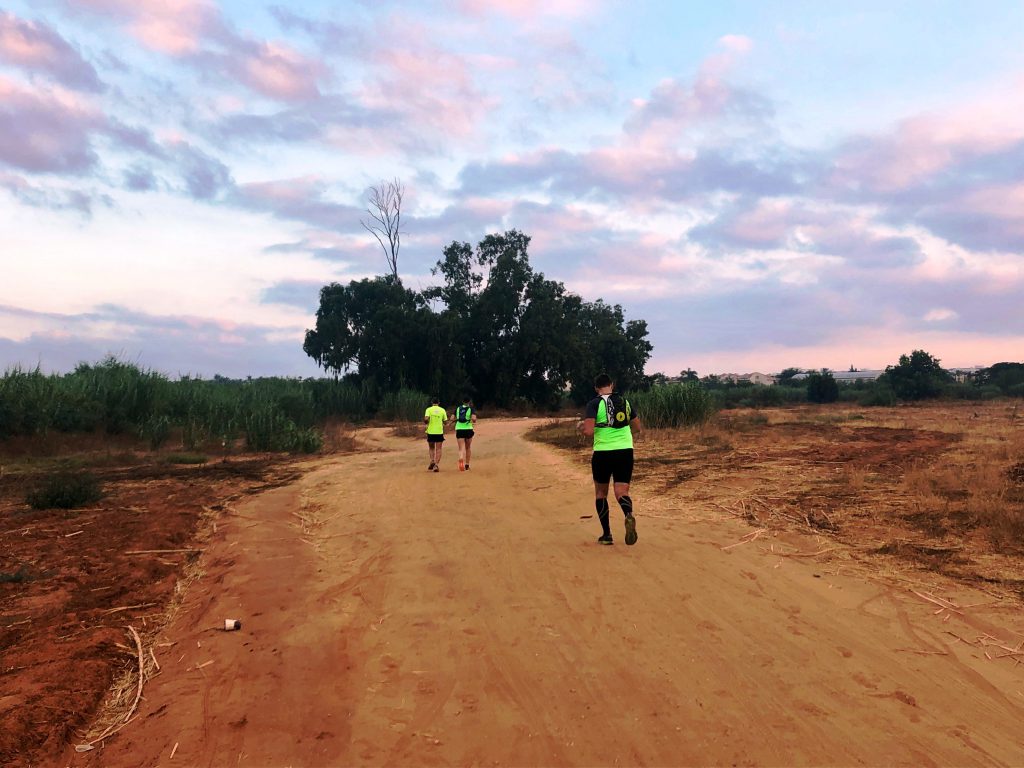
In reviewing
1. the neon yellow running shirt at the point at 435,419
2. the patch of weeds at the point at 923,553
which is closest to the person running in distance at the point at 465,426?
the neon yellow running shirt at the point at 435,419

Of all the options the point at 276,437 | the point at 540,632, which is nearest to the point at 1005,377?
the point at 276,437

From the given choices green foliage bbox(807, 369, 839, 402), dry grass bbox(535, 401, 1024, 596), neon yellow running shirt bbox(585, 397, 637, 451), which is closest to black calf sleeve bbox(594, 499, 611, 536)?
neon yellow running shirt bbox(585, 397, 637, 451)

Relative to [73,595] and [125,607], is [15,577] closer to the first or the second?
[73,595]

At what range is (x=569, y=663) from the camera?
4141 millimetres

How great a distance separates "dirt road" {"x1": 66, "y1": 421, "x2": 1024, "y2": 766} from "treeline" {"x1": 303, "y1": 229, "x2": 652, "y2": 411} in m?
31.2

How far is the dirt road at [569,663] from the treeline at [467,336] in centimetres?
3120

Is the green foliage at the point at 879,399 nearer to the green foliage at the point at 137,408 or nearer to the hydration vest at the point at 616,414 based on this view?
the green foliage at the point at 137,408

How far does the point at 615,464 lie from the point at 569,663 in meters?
3.07

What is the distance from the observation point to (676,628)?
4.66m

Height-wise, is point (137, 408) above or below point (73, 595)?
above

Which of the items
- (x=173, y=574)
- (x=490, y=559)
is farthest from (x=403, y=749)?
(x=173, y=574)

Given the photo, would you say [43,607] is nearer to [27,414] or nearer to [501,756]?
[501,756]

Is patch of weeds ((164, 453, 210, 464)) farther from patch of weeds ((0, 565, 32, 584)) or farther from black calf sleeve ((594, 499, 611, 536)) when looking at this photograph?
black calf sleeve ((594, 499, 611, 536))

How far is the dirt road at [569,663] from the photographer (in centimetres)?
333
